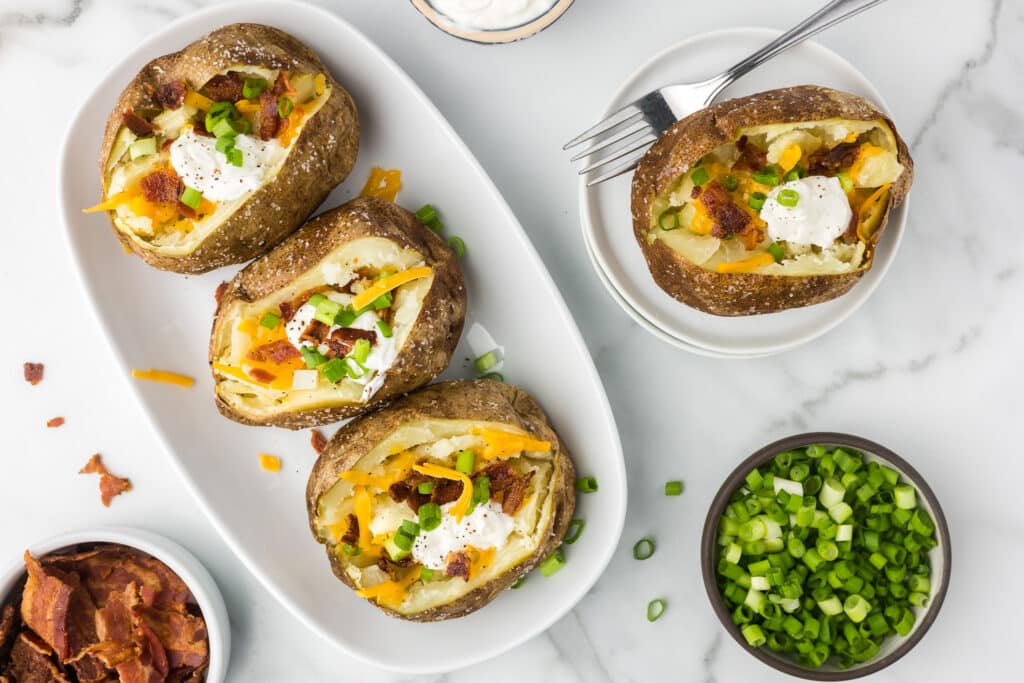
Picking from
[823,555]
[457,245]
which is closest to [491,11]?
[457,245]

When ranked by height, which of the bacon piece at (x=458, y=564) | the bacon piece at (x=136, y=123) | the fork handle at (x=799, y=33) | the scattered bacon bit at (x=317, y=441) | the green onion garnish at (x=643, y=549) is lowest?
the green onion garnish at (x=643, y=549)

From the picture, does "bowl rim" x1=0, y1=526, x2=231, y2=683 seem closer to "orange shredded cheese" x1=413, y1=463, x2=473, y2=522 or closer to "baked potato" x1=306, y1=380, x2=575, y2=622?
"baked potato" x1=306, y1=380, x2=575, y2=622

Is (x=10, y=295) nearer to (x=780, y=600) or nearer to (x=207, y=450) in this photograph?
(x=207, y=450)

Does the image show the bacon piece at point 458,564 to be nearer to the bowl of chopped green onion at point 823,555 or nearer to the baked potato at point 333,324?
the baked potato at point 333,324

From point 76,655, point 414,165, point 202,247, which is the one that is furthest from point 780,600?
point 76,655

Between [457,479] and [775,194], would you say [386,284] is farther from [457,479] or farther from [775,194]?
[775,194]

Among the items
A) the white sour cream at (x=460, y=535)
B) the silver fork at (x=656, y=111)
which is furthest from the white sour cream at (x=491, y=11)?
the white sour cream at (x=460, y=535)

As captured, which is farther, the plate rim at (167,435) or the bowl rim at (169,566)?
the bowl rim at (169,566)
